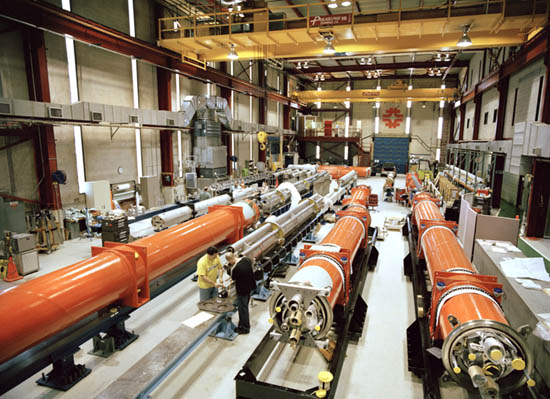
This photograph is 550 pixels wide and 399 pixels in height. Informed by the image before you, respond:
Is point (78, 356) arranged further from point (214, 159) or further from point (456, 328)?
point (214, 159)

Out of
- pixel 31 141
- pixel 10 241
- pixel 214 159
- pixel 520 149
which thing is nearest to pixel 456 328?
pixel 520 149

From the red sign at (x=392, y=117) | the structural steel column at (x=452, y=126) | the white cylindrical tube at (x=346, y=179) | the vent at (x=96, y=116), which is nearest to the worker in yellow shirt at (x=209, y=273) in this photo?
the vent at (x=96, y=116)

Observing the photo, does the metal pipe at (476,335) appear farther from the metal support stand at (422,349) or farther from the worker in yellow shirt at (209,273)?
the worker in yellow shirt at (209,273)

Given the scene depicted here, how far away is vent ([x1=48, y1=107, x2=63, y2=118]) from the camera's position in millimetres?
7723

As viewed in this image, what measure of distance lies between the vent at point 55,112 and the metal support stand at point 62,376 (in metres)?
6.05

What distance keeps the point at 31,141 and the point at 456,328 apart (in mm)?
9986

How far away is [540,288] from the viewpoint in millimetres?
4418

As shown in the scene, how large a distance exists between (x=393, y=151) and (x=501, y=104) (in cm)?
1443

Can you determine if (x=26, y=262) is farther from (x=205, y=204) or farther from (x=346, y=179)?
(x=346, y=179)

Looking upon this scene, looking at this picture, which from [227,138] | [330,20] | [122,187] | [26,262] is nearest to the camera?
[26,262]

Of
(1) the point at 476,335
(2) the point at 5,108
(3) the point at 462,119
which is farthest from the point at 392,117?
(1) the point at 476,335

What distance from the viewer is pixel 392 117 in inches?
1134

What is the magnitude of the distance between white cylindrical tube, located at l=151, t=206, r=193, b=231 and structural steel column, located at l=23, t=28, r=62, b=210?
3426 mm

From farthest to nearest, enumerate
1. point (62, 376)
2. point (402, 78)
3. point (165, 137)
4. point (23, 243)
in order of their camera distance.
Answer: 1. point (402, 78)
2. point (165, 137)
3. point (23, 243)
4. point (62, 376)
